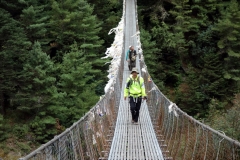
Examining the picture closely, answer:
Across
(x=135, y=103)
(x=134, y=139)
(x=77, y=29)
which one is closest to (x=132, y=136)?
(x=134, y=139)

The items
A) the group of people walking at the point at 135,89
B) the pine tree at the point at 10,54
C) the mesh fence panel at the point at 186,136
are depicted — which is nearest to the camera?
the mesh fence panel at the point at 186,136

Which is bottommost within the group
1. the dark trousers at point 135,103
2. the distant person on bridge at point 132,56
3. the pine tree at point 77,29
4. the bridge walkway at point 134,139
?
the bridge walkway at point 134,139

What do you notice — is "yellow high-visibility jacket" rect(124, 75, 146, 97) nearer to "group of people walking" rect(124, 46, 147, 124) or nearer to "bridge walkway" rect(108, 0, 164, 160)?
"group of people walking" rect(124, 46, 147, 124)

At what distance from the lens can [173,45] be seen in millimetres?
15695

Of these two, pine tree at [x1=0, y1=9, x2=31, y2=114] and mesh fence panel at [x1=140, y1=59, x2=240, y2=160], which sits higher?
pine tree at [x1=0, y1=9, x2=31, y2=114]

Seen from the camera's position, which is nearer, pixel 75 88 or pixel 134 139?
pixel 134 139

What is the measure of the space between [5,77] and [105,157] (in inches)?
405

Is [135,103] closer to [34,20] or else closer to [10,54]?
[10,54]

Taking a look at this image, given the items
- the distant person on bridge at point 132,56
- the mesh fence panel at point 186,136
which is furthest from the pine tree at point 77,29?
the mesh fence panel at point 186,136

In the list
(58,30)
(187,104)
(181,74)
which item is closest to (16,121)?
(58,30)

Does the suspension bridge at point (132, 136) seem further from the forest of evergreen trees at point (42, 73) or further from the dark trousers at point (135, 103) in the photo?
the forest of evergreen trees at point (42, 73)

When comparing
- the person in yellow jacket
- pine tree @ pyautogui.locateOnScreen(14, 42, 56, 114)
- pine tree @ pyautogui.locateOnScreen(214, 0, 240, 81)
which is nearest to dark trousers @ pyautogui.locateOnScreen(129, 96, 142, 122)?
the person in yellow jacket

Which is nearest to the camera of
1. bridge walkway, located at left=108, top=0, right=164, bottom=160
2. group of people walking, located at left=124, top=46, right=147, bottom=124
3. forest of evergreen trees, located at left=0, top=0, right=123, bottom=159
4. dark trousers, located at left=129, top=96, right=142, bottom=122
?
bridge walkway, located at left=108, top=0, right=164, bottom=160

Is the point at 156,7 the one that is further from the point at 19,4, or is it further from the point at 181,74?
the point at 19,4
